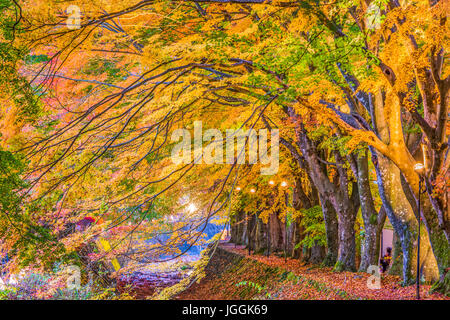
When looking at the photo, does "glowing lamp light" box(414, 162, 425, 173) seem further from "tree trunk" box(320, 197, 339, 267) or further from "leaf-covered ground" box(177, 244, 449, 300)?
"tree trunk" box(320, 197, 339, 267)

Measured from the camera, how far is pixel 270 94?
38.3ft

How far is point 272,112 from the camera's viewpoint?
62.8 feet

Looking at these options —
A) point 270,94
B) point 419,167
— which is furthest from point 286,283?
point 270,94

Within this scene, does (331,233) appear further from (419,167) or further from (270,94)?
(270,94)

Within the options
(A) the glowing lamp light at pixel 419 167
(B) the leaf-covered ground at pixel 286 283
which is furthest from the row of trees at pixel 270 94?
(B) the leaf-covered ground at pixel 286 283

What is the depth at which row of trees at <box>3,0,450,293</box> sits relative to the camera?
9453mm

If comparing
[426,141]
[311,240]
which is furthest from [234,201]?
[426,141]

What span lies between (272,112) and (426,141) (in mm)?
8609

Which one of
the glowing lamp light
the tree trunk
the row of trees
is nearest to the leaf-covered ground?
the tree trunk

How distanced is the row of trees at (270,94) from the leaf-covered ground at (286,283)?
34.8 inches

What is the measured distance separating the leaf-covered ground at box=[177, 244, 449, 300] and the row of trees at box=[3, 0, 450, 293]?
0.88m

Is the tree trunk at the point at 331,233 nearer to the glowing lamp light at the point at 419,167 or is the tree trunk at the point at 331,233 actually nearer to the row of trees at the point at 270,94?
the row of trees at the point at 270,94

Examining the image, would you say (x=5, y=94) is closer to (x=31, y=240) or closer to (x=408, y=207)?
(x=31, y=240)

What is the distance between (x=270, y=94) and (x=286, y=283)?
32.9 feet
